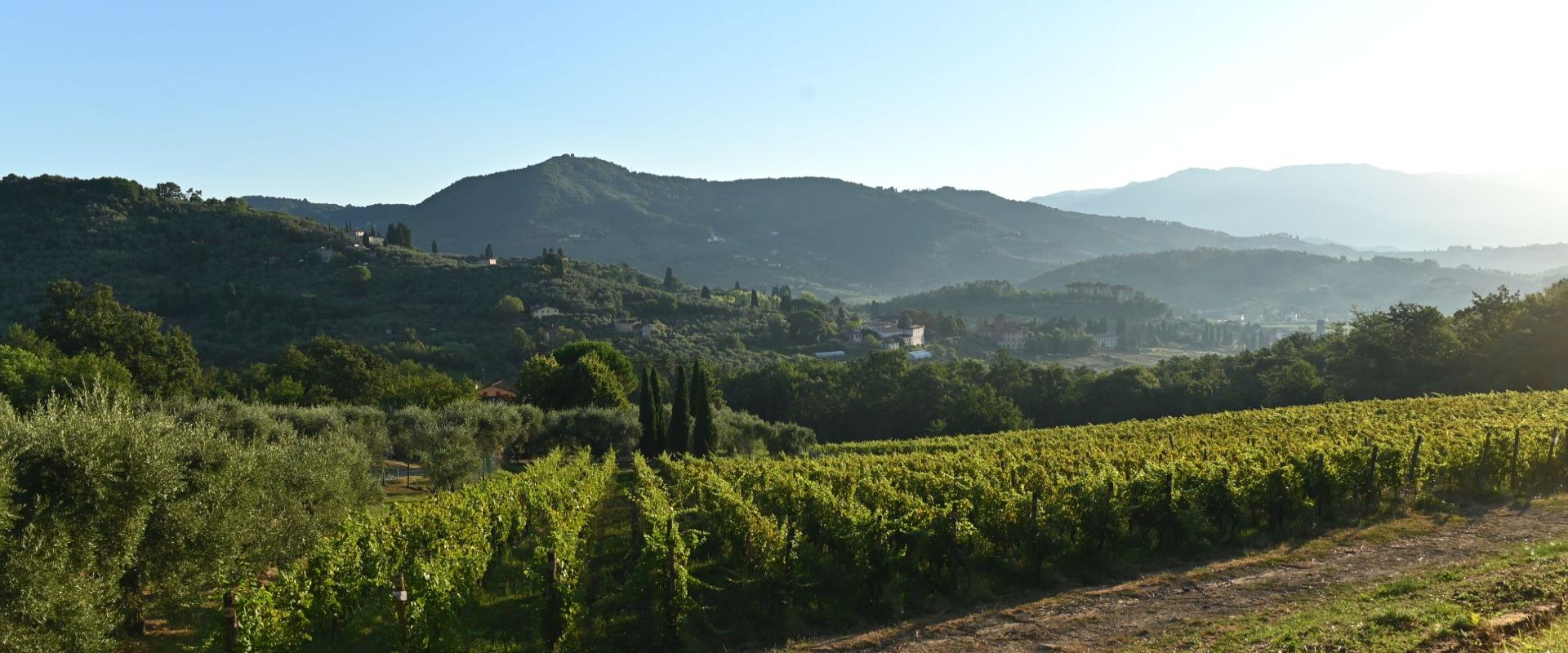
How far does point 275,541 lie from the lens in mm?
15266

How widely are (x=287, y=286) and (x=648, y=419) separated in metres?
64.6

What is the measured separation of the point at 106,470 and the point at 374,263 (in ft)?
321

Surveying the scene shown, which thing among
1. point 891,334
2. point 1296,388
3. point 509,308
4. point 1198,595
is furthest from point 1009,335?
point 1198,595

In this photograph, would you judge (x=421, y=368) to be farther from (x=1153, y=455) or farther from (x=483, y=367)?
(x=1153, y=455)

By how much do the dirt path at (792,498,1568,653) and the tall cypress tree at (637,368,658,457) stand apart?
29904 millimetres

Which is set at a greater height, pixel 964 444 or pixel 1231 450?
pixel 1231 450

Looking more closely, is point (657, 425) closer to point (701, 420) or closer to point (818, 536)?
point (701, 420)

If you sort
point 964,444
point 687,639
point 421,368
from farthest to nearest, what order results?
point 421,368
point 964,444
point 687,639

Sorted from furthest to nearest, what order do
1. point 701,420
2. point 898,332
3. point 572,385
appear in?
1. point 898,332
2. point 572,385
3. point 701,420

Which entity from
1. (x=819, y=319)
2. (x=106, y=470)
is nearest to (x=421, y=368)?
(x=106, y=470)

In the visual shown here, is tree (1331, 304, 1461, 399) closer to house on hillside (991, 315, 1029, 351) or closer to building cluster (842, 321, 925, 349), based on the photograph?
building cluster (842, 321, 925, 349)

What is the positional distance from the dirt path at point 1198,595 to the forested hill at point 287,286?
6684 centimetres

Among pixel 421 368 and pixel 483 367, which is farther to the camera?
pixel 483 367

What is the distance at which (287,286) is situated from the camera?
282 feet
